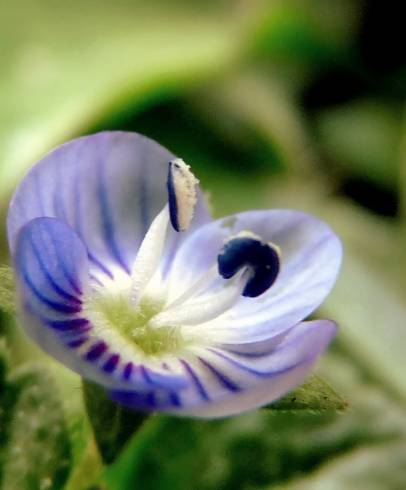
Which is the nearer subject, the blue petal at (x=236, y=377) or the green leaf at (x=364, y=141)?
the blue petal at (x=236, y=377)

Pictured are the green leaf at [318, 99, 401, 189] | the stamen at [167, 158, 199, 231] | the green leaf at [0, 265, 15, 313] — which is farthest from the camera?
the green leaf at [318, 99, 401, 189]

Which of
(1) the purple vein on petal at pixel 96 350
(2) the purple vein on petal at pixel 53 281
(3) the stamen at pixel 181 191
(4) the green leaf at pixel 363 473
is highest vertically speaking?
(3) the stamen at pixel 181 191

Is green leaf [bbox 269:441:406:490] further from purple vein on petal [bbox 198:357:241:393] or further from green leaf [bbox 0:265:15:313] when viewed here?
green leaf [bbox 0:265:15:313]

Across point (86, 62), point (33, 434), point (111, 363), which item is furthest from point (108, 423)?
point (86, 62)

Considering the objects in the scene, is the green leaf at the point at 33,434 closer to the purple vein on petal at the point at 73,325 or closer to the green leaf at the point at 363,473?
the purple vein on petal at the point at 73,325

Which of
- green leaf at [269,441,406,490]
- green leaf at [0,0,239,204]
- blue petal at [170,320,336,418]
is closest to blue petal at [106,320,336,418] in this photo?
blue petal at [170,320,336,418]

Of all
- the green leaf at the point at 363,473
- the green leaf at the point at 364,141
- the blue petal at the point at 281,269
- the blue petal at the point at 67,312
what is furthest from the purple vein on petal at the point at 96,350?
the green leaf at the point at 364,141

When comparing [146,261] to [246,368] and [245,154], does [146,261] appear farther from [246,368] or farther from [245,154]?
[245,154]

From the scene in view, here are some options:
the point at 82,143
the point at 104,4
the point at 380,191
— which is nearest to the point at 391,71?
the point at 380,191
